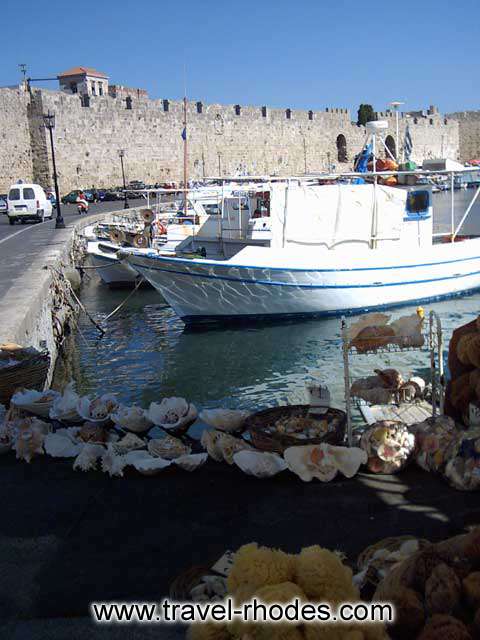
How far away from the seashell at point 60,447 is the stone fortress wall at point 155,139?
2945 centimetres

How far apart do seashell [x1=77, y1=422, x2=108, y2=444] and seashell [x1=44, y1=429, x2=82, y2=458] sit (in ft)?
0.28

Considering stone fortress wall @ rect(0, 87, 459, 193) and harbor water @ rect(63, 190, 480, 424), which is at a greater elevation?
stone fortress wall @ rect(0, 87, 459, 193)

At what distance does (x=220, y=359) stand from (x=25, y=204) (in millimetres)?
13208

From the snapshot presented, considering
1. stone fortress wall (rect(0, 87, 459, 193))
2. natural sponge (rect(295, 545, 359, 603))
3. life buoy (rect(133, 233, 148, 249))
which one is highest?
stone fortress wall (rect(0, 87, 459, 193))

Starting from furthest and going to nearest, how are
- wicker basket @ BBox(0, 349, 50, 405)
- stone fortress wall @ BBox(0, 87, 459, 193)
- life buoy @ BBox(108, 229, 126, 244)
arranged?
stone fortress wall @ BBox(0, 87, 459, 193), life buoy @ BBox(108, 229, 126, 244), wicker basket @ BBox(0, 349, 50, 405)

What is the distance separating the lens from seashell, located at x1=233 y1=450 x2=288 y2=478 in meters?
3.67

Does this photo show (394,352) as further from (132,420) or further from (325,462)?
(132,420)

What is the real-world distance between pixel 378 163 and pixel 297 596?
1229cm

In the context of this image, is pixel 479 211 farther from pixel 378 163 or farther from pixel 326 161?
pixel 326 161

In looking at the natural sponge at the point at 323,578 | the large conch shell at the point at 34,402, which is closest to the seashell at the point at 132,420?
the large conch shell at the point at 34,402

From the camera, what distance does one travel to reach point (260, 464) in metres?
3.67

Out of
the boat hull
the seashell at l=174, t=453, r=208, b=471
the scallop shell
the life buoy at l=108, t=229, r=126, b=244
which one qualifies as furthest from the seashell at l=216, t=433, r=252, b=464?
the life buoy at l=108, t=229, r=126, b=244

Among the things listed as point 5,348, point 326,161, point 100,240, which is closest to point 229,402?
point 5,348

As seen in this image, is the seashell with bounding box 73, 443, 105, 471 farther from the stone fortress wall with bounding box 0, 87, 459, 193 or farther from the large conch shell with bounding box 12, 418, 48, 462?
the stone fortress wall with bounding box 0, 87, 459, 193
